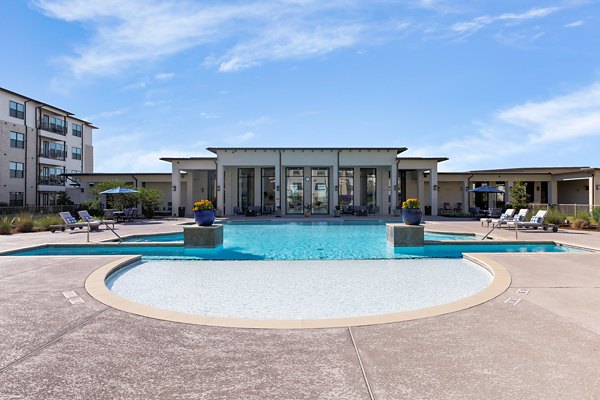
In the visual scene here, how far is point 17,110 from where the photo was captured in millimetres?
33438

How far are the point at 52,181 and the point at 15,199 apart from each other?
16.6ft

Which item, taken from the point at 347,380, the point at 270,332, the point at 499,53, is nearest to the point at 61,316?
the point at 270,332

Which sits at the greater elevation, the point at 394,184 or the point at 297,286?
the point at 394,184

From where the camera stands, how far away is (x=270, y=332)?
4.22m

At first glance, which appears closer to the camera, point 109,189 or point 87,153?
point 109,189

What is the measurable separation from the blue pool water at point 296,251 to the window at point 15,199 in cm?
2669

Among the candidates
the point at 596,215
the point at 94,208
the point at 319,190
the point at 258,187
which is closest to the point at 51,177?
the point at 94,208

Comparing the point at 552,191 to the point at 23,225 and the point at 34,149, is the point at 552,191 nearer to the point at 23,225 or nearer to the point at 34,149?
the point at 23,225

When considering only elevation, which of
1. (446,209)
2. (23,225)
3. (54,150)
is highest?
(54,150)

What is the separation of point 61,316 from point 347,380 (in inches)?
146

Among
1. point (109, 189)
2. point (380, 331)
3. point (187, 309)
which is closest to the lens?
point (380, 331)

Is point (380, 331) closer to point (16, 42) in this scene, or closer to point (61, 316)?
point (61, 316)

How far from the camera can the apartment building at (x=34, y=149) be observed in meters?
32.1

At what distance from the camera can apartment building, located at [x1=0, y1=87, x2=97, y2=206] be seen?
3206 centimetres
